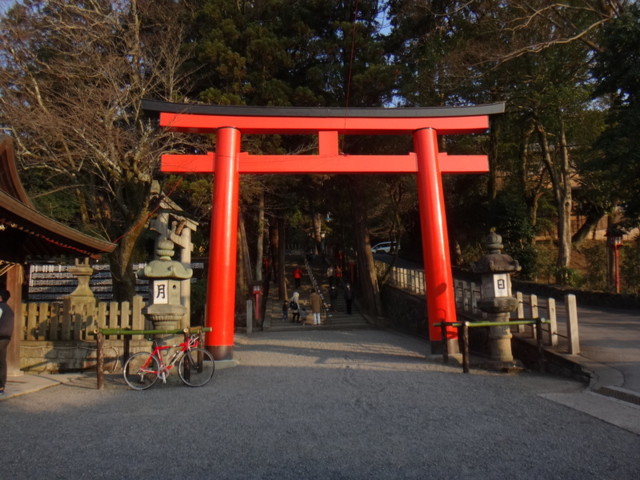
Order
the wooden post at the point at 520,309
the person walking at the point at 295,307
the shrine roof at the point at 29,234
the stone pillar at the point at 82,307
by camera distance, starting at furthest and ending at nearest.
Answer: the person walking at the point at 295,307 < the stone pillar at the point at 82,307 < the wooden post at the point at 520,309 < the shrine roof at the point at 29,234

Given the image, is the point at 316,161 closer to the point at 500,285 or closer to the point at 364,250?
the point at 500,285

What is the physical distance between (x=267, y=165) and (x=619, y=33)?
30.4 ft

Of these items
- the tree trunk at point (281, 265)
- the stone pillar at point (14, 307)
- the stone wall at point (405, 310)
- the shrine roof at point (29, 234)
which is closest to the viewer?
the shrine roof at point (29, 234)

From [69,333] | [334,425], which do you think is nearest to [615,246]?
[334,425]

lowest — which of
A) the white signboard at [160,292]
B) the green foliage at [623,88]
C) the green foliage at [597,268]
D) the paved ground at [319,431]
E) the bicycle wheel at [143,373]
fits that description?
the paved ground at [319,431]

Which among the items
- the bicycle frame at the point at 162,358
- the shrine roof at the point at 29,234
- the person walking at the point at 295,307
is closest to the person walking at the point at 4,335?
the shrine roof at the point at 29,234

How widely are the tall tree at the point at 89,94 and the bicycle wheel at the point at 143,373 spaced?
5673mm

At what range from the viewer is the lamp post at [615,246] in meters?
16.0

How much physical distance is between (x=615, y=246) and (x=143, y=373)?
1490 cm

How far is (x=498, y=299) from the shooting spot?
28.3 feet

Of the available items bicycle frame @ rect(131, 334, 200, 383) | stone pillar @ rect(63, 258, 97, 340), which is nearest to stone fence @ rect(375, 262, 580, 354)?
bicycle frame @ rect(131, 334, 200, 383)

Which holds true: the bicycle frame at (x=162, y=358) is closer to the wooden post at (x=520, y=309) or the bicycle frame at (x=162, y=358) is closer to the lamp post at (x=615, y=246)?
the wooden post at (x=520, y=309)

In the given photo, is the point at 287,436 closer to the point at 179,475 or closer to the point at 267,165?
the point at 179,475

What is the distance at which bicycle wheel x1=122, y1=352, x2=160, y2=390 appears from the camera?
7309 mm
